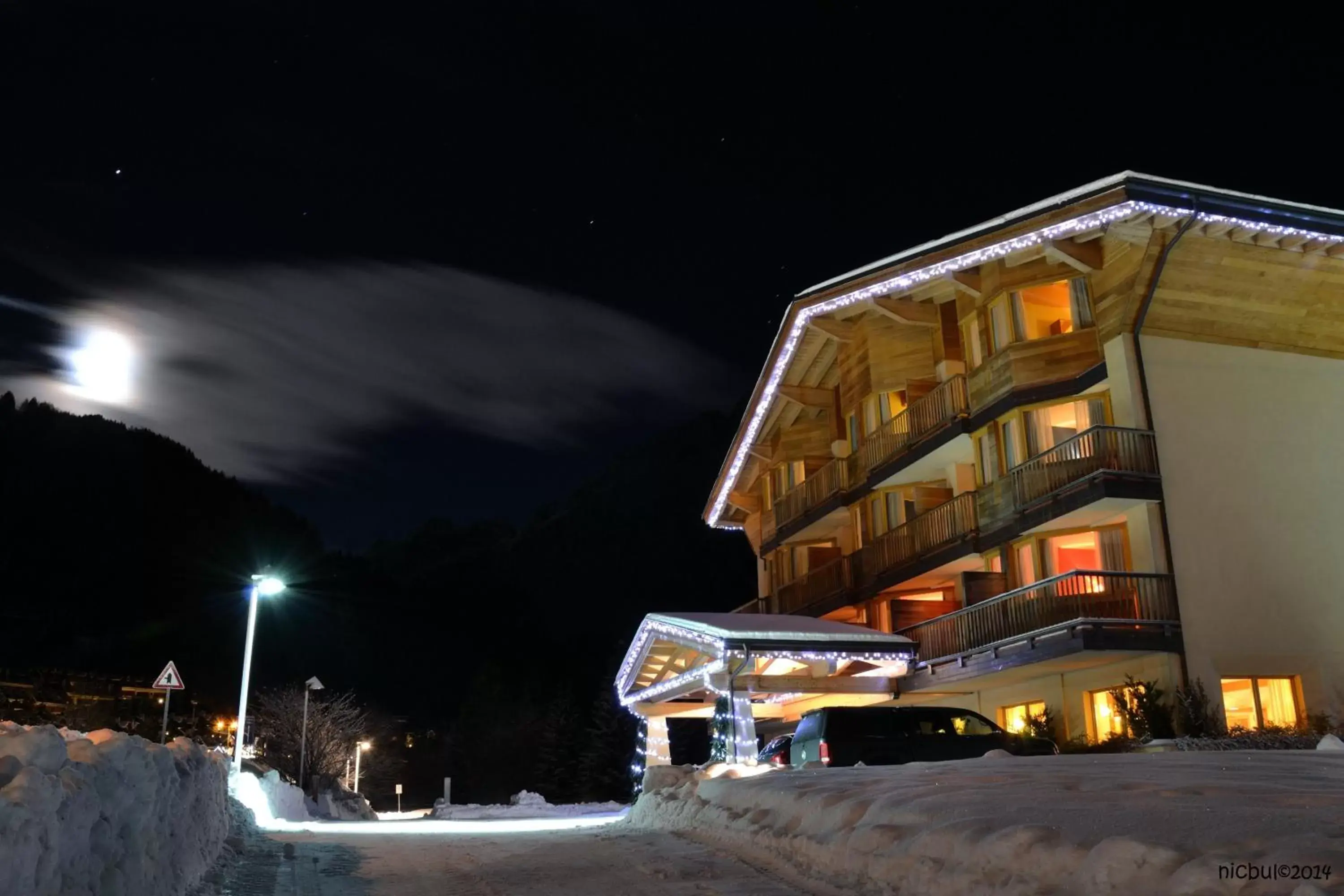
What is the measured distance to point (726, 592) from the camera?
332 feet

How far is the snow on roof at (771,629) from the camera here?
22.2 m

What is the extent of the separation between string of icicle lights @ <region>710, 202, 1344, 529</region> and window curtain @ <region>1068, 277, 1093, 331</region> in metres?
1.31

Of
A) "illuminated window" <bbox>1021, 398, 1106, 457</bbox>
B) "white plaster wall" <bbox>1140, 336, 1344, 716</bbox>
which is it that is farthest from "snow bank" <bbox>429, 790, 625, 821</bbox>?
"white plaster wall" <bbox>1140, 336, 1344, 716</bbox>

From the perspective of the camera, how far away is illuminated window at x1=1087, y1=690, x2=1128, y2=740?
22.0 metres

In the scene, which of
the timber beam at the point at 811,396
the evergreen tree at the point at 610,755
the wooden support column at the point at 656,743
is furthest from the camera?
the evergreen tree at the point at 610,755

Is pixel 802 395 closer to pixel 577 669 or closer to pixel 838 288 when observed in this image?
pixel 838 288

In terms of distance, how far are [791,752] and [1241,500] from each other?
11520 millimetres

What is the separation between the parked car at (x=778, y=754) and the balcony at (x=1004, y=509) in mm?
7841

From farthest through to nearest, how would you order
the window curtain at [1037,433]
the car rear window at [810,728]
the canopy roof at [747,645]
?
the window curtain at [1037,433]
the canopy roof at [747,645]
the car rear window at [810,728]

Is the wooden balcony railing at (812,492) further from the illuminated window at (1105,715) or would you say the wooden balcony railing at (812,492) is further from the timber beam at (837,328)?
the illuminated window at (1105,715)

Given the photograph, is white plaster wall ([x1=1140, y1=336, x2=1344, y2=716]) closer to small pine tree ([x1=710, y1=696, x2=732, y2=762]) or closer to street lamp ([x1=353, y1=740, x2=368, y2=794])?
small pine tree ([x1=710, y1=696, x2=732, y2=762])

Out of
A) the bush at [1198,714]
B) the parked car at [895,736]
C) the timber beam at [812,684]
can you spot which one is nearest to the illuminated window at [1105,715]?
the bush at [1198,714]

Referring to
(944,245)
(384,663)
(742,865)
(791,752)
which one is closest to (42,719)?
(791,752)

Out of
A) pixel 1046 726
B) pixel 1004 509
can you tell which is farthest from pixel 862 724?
pixel 1004 509
